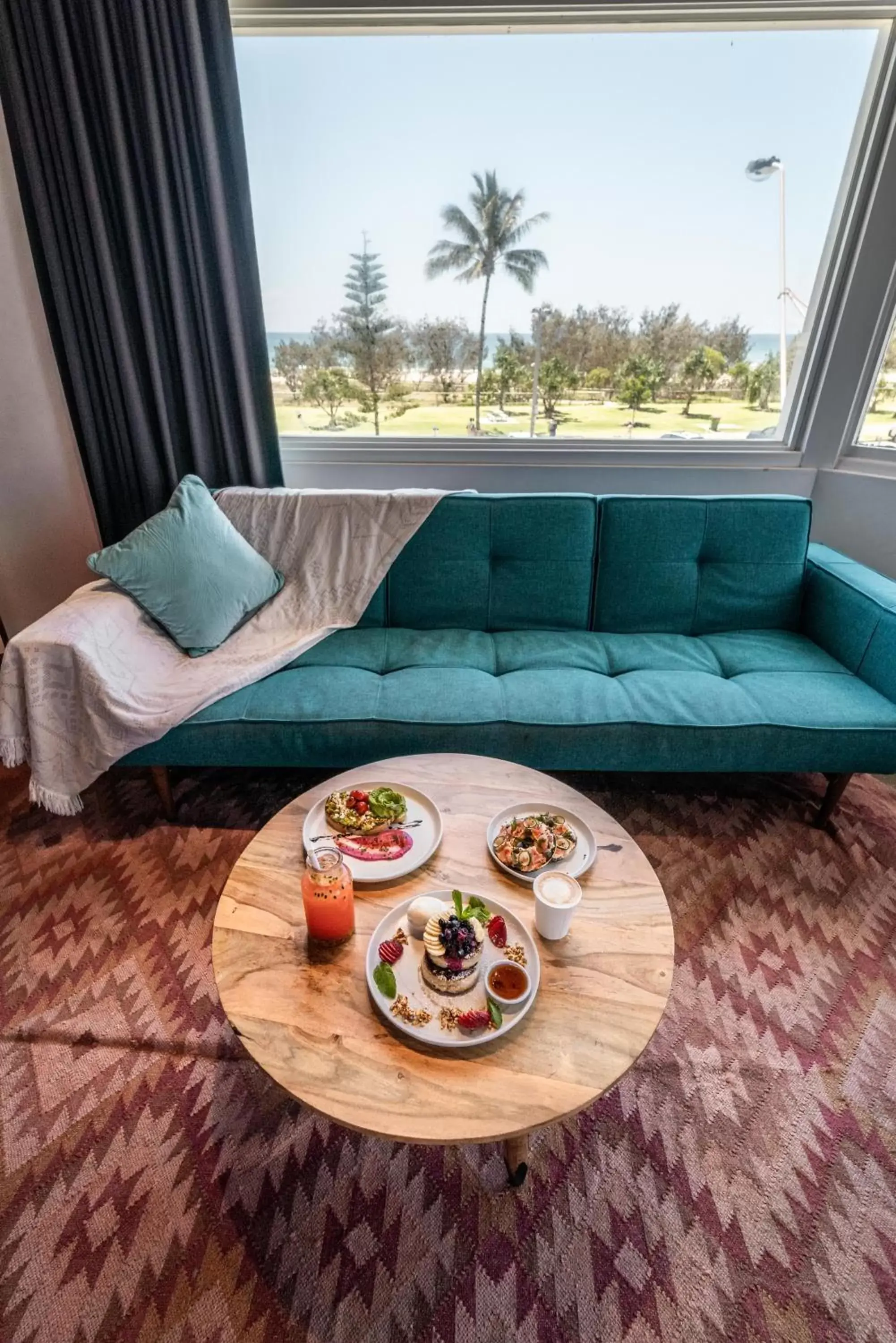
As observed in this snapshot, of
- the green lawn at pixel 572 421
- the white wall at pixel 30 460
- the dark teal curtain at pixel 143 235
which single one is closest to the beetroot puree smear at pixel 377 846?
the dark teal curtain at pixel 143 235

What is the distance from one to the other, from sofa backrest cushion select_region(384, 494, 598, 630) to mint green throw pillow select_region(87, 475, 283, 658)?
0.43 meters

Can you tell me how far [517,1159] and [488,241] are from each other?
265cm

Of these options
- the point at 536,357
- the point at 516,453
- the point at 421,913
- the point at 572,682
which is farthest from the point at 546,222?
the point at 421,913

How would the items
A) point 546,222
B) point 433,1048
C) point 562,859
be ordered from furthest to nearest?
point 546,222, point 562,859, point 433,1048

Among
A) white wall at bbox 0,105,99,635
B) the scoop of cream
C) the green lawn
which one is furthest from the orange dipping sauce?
white wall at bbox 0,105,99,635

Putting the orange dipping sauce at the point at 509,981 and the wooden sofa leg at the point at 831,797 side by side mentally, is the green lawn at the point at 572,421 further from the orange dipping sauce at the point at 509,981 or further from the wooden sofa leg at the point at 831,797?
the orange dipping sauce at the point at 509,981

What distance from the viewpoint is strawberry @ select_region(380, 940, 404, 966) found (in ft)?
2.92

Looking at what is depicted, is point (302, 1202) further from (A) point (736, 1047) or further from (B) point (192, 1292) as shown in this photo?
(A) point (736, 1047)

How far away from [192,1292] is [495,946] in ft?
2.19

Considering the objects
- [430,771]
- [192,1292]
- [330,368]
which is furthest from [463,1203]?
[330,368]

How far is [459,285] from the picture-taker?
7.29ft

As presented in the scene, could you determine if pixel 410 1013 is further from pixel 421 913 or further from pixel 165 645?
pixel 165 645

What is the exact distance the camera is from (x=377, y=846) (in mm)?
1085

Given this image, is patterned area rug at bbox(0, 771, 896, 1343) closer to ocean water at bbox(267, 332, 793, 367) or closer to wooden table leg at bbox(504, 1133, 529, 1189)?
wooden table leg at bbox(504, 1133, 529, 1189)
